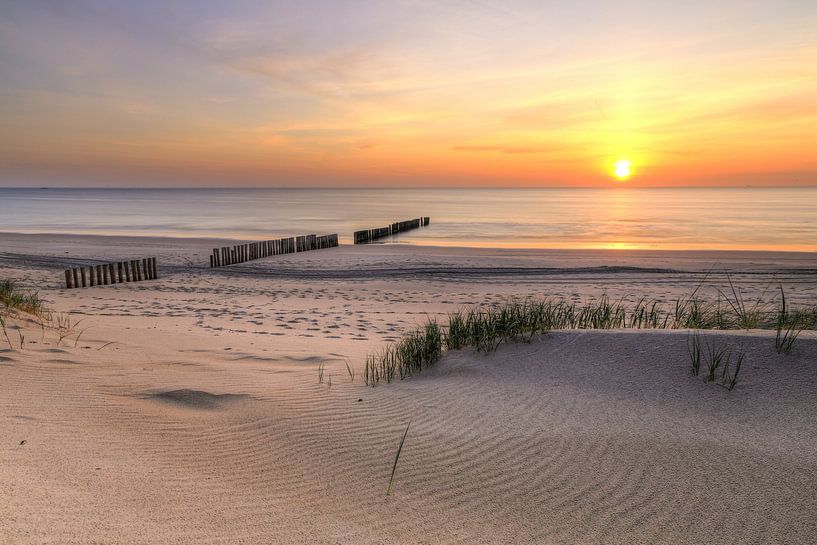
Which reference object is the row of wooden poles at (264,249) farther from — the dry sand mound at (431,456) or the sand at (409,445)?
the dry sand mound at (431,456)

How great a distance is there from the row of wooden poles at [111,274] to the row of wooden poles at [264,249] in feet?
12.1

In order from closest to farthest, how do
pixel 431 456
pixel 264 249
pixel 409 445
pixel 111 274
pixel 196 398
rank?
1. pixel 431 456
2. pixel 409 445
3. pixel 196 398
4. pixel 111 274
5. pixel 264 249

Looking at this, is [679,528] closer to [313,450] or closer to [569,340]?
[313,450]

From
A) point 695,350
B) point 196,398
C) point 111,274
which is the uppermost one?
point 111,274

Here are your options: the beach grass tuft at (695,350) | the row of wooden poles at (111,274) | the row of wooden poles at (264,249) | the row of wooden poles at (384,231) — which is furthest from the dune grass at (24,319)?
the row of wooden poles at (384,231)

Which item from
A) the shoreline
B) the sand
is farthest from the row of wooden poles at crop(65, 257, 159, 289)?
the shoreline

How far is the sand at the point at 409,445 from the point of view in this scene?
9.12 feet

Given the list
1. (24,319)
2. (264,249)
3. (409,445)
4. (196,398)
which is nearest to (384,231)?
(264,249)

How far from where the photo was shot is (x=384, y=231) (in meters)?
39.3

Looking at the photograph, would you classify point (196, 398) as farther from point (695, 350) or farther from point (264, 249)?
point (264, 249)

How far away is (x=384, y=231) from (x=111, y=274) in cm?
2503

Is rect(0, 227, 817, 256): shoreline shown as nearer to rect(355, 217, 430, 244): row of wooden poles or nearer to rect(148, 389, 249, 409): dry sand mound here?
rect(355, 217, 430, 244): row of wooden poles

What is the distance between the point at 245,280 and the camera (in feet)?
55.9

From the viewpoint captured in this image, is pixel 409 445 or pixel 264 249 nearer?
pixel 409 445
